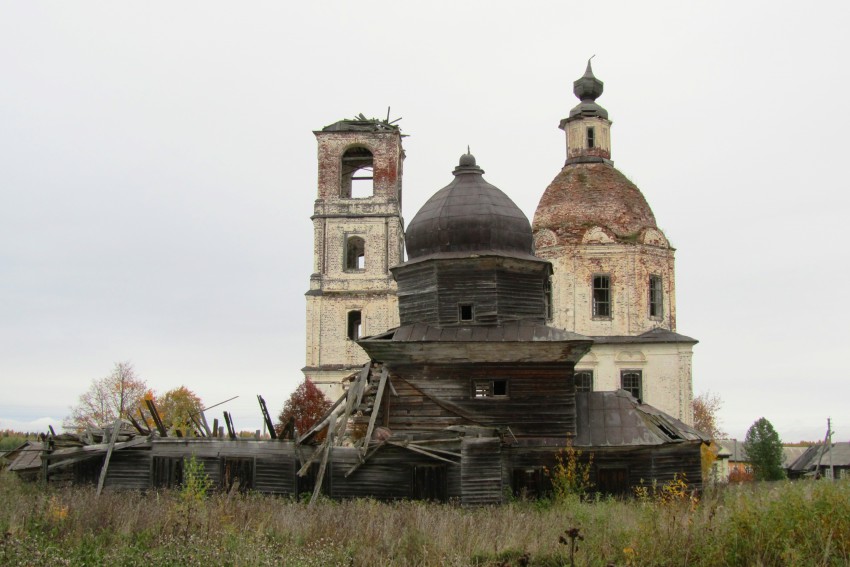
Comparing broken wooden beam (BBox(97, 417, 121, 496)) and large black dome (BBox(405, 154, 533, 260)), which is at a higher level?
large black dome (BBox(405, 154, 533, 260))

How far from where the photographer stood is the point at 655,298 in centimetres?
3133

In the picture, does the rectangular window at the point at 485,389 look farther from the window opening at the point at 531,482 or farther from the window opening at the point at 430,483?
the window opening at the point at 430,483

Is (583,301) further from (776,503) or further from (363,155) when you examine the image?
(776,503)

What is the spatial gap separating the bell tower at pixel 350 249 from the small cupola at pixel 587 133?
28.1ft

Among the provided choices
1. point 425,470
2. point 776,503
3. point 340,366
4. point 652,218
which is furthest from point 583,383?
point 776,503

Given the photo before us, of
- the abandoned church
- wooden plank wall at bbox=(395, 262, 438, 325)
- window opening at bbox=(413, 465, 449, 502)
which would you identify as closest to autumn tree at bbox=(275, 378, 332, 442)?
the abandoned church

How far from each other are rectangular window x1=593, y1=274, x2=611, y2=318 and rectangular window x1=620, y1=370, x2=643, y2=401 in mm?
2121

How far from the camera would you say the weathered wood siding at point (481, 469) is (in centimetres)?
1720

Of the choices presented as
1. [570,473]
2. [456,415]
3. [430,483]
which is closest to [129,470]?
[430,483]

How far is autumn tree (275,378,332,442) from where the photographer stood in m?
34.2

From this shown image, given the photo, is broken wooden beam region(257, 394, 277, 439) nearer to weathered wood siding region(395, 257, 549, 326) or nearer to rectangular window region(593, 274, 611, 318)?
weathered wood siding region(395, 257, 549, 326)

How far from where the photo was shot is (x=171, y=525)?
1158 cm

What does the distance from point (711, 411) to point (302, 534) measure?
5124 cm

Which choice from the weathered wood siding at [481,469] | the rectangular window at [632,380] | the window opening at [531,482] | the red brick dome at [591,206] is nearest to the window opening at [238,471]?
the weathered wood siding at [481,469]
